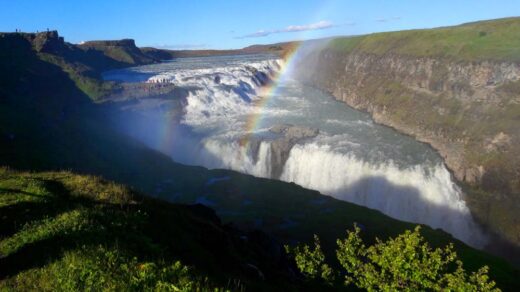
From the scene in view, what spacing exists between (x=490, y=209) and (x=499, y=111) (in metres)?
33.5

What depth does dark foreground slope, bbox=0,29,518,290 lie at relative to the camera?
41.4 feet

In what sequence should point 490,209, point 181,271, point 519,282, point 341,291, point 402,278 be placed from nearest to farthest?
point 181,271 < point 402,278 < point 341,291 < point 519,282 < point 490,209

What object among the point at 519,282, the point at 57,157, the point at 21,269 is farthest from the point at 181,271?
the point at 57,157

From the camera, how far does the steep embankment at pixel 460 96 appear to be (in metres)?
74.3

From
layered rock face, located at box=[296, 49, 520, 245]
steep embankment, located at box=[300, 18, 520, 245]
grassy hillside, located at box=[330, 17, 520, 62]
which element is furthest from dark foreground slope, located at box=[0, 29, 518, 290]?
grassy hillside, located at box=[330, 17, 520, 62]

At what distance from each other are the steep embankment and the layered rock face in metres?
0.16

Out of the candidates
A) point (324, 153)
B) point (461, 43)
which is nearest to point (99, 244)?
point (324, 153)

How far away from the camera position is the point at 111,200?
60.7ft

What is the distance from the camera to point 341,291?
73.3 ft

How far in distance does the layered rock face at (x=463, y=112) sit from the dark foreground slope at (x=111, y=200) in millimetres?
25373

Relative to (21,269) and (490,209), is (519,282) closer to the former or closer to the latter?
(490,209)

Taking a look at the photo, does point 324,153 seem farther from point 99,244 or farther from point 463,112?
point 99,244

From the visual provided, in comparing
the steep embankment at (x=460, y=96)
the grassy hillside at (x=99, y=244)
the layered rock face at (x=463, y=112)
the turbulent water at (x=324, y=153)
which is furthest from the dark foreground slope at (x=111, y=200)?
the steep embankment at (x=460, y=96)

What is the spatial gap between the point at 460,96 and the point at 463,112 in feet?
28.5
